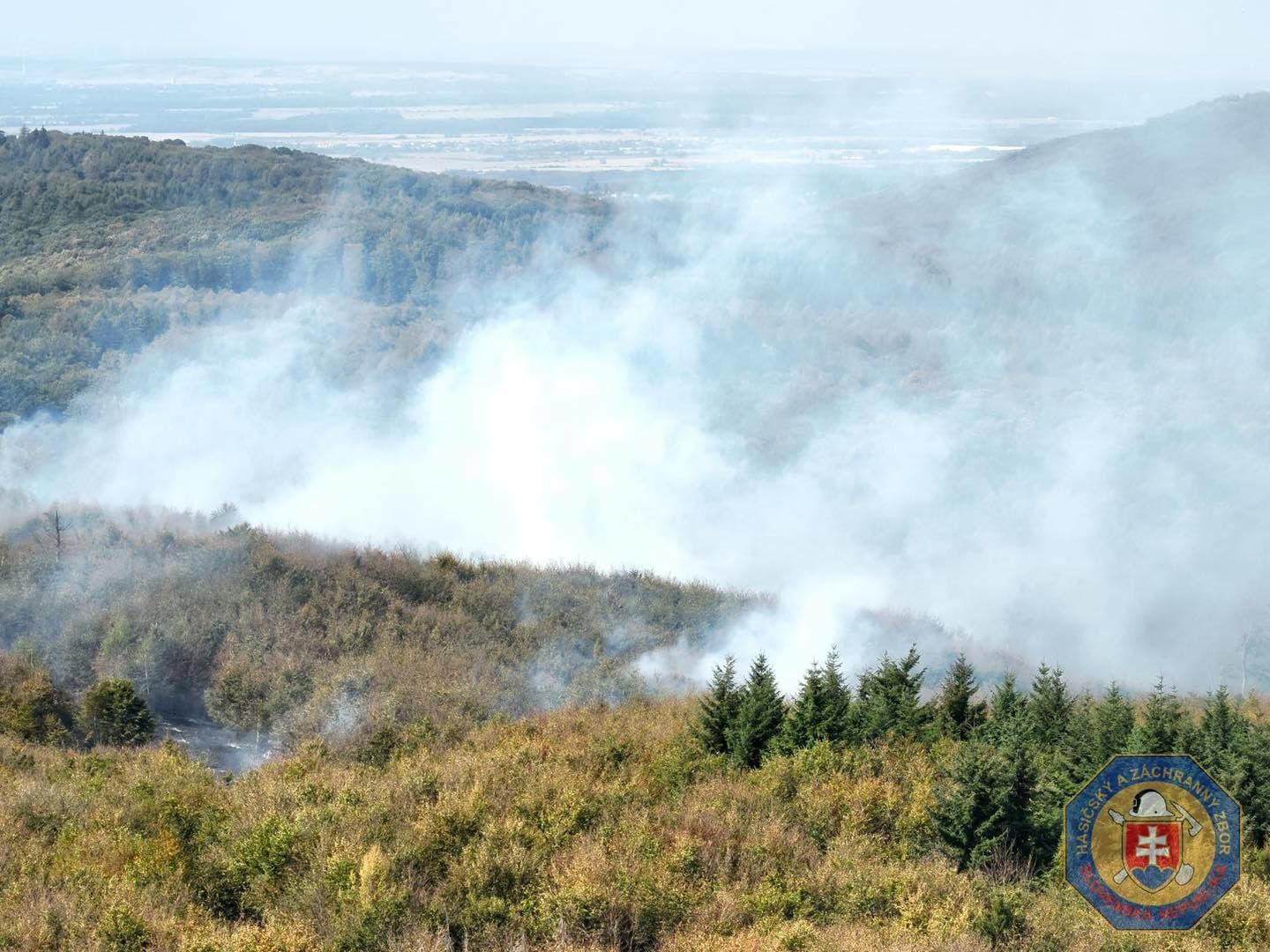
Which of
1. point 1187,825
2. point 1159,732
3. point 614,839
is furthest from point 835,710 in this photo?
point 1187,825

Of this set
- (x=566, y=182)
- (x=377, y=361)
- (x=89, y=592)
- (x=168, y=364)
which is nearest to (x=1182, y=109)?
(x=566, y=182)

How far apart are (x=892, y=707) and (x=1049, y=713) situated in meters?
3.23

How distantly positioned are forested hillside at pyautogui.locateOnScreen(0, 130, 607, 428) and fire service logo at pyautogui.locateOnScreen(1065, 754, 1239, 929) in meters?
58.7

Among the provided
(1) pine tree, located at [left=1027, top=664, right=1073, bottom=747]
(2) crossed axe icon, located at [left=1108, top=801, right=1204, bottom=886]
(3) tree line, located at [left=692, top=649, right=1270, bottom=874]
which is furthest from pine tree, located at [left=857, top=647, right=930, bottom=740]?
(2) crossed axe icon, located at [left=1108, top=801, right=1204, bottom=886]

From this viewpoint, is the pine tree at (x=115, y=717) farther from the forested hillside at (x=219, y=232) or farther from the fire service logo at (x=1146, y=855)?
the forested hillside at (x=219, y=232)

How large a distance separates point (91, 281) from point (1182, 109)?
310ft

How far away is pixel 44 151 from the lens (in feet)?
282

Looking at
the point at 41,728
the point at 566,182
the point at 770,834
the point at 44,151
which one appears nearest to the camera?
the point at 770,834

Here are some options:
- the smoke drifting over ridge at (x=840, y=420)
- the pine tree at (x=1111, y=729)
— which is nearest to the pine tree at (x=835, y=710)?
the pine tree at (x=1111, y=729)

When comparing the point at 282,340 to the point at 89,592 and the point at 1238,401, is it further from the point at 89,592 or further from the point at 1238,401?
the point at 1238,401

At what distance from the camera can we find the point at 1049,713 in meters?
22.7

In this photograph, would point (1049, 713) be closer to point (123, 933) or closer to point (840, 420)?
point (123, 933)

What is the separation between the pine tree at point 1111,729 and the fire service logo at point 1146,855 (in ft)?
17.7

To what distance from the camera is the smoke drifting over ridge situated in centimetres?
4775
